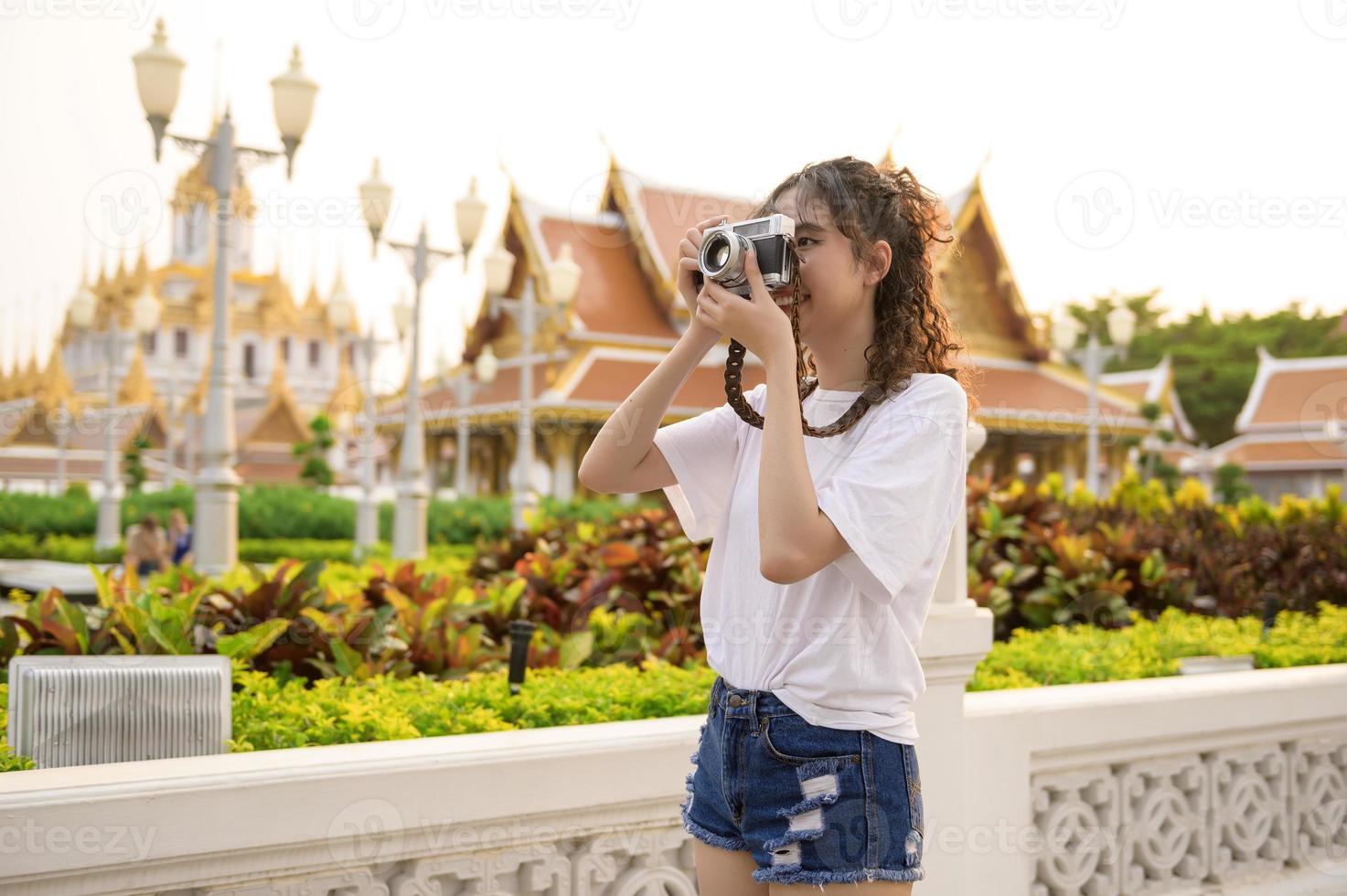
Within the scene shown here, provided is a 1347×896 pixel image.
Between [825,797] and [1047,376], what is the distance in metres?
25.9

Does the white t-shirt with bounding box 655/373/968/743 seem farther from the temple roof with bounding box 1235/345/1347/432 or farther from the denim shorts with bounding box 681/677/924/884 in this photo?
the temple roof with bounding box 1235/345/1347/432

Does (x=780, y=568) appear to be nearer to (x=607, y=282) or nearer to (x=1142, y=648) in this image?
(x=1142, y=648)

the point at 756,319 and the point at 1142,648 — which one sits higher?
the point at 756,319

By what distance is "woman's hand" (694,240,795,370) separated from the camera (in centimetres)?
149

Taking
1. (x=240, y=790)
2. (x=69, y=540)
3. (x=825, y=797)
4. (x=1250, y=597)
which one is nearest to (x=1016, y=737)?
(x=825, y=797)

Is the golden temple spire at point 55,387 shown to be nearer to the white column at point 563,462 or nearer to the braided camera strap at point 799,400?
the white column at point 563,462

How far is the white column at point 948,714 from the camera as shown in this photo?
267 centimetres

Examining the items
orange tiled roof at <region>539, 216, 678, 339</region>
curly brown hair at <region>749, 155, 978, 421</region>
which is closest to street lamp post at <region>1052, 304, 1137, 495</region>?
orange tiled roof at <region>539, 216, 678, 339</region>

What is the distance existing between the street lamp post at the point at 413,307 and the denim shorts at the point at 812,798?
10683 mm

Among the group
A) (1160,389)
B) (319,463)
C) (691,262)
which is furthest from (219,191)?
(1160,389)

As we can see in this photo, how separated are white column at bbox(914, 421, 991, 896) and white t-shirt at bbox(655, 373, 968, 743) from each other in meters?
1.06

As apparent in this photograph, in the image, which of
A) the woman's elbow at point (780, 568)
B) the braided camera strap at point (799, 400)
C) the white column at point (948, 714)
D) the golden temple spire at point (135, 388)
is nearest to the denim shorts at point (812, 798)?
the woman's elbow at point (780, 568)

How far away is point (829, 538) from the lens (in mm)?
1476

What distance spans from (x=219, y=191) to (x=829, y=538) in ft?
28.1
